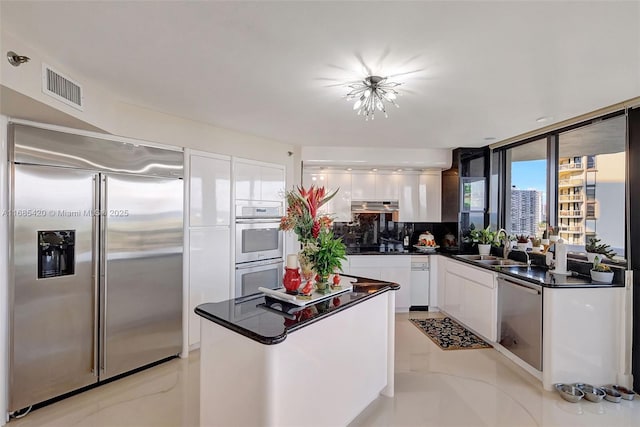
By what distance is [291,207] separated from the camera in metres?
2.18

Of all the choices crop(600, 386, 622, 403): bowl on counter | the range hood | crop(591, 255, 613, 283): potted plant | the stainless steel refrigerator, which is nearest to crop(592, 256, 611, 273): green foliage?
crop(591, 255, 613, 283): potted plant

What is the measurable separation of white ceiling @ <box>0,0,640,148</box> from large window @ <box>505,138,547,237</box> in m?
0.99

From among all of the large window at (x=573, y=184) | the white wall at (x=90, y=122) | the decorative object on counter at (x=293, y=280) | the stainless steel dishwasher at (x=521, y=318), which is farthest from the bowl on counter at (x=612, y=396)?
the white wall at (x=90, y=122)

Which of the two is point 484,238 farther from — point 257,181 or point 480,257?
point 257,181

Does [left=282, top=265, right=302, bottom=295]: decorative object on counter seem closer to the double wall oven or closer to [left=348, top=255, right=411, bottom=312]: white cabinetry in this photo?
the double wall oven

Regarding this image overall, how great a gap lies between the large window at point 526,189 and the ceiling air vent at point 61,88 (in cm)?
458

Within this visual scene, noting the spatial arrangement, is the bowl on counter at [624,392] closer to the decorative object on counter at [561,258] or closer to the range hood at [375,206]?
the decorative object on counter at [561,258]

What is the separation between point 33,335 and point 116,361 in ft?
2.28

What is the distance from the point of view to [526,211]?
13.4 feet

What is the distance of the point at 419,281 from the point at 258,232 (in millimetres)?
2500

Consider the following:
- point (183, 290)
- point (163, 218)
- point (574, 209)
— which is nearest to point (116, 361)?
point (183, 290)

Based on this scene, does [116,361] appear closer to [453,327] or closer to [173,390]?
[173,390]

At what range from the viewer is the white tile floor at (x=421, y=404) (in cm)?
230

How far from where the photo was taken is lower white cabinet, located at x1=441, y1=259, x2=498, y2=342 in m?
3.50
